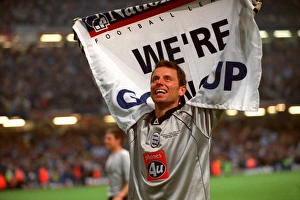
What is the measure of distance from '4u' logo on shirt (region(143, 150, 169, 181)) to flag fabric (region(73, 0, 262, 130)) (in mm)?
359

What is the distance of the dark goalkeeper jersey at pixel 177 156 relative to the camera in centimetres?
331

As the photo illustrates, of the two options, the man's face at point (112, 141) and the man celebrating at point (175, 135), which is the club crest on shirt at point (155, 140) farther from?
the man's face at point (112, 141)

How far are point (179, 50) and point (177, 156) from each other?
33.8 inches

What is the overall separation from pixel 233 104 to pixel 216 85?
0.16 m

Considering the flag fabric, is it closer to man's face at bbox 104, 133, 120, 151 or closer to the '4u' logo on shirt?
the '4u' logo on shirt

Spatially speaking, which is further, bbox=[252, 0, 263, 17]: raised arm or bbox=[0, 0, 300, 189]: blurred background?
bbox=[0, 0, 300, 189]: blurred background

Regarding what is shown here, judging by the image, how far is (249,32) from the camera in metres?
3.40

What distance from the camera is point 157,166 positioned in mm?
3363

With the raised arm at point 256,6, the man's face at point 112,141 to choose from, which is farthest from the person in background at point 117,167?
the raised arm at point 256,6

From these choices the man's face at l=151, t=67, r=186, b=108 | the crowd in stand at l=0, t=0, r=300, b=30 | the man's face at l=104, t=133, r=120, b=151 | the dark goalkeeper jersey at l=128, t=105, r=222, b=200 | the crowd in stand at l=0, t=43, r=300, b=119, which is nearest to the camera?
the dark goalkeeper jersey at l=128, t=105, r=222, b=200

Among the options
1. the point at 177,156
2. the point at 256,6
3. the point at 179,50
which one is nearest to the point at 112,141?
the point at 179,50

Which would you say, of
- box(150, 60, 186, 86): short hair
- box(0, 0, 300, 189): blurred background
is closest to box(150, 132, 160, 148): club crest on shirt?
box(150, 60, 186, 86): short hair

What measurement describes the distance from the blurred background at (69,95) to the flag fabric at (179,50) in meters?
25.3

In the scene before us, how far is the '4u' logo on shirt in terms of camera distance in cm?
335
